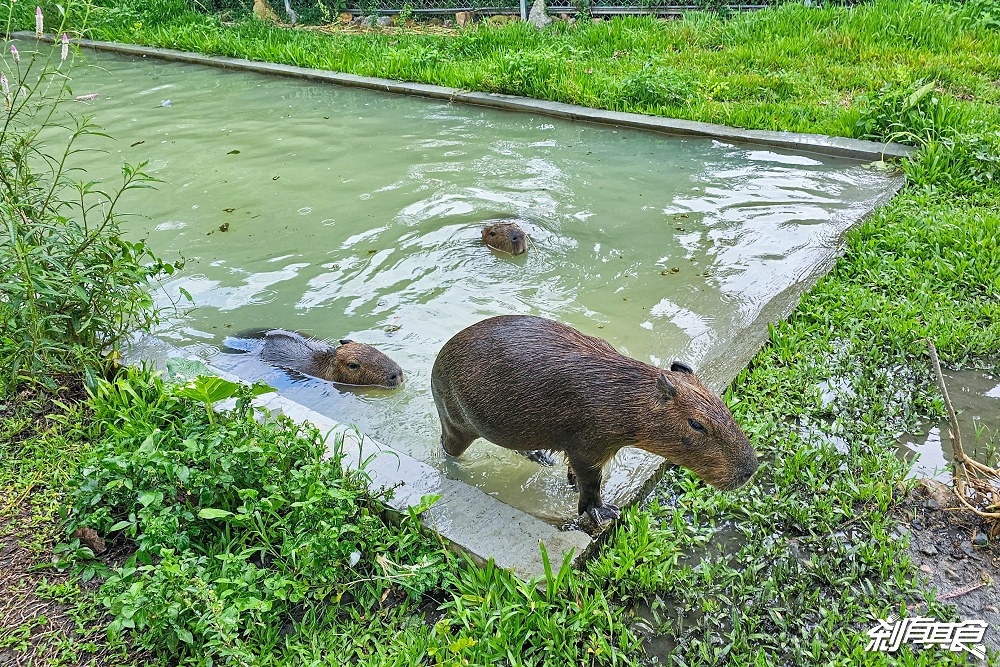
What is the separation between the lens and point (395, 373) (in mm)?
4148

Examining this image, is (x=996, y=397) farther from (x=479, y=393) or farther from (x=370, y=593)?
(x=370, y=593)

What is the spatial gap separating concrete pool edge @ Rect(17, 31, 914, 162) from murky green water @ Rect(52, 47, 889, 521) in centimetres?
13

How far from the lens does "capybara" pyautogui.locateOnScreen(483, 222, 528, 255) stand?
539cm

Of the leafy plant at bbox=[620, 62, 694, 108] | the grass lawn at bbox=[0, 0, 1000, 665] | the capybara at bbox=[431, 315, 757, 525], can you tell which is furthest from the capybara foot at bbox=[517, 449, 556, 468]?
the leafy plant at bbox=[620, 62, 694, 108]

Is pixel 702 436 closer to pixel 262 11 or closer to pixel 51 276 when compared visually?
pixel 51 276

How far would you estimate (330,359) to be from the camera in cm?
430

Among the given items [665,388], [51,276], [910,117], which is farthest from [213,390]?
[910,117]

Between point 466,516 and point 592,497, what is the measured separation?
53cm

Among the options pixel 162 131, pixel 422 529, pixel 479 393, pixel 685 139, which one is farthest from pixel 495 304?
pixel 162 131

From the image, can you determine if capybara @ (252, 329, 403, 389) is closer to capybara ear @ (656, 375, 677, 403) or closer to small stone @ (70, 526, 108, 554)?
small stone @ (70, 526, 108, 554)

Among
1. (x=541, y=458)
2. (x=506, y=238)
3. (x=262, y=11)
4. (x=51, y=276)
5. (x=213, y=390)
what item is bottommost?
(x=541, y=458)

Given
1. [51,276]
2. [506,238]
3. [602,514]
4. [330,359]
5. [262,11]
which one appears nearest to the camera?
[602,514]

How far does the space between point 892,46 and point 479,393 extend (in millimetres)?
8188

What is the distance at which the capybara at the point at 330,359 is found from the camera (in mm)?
4121
